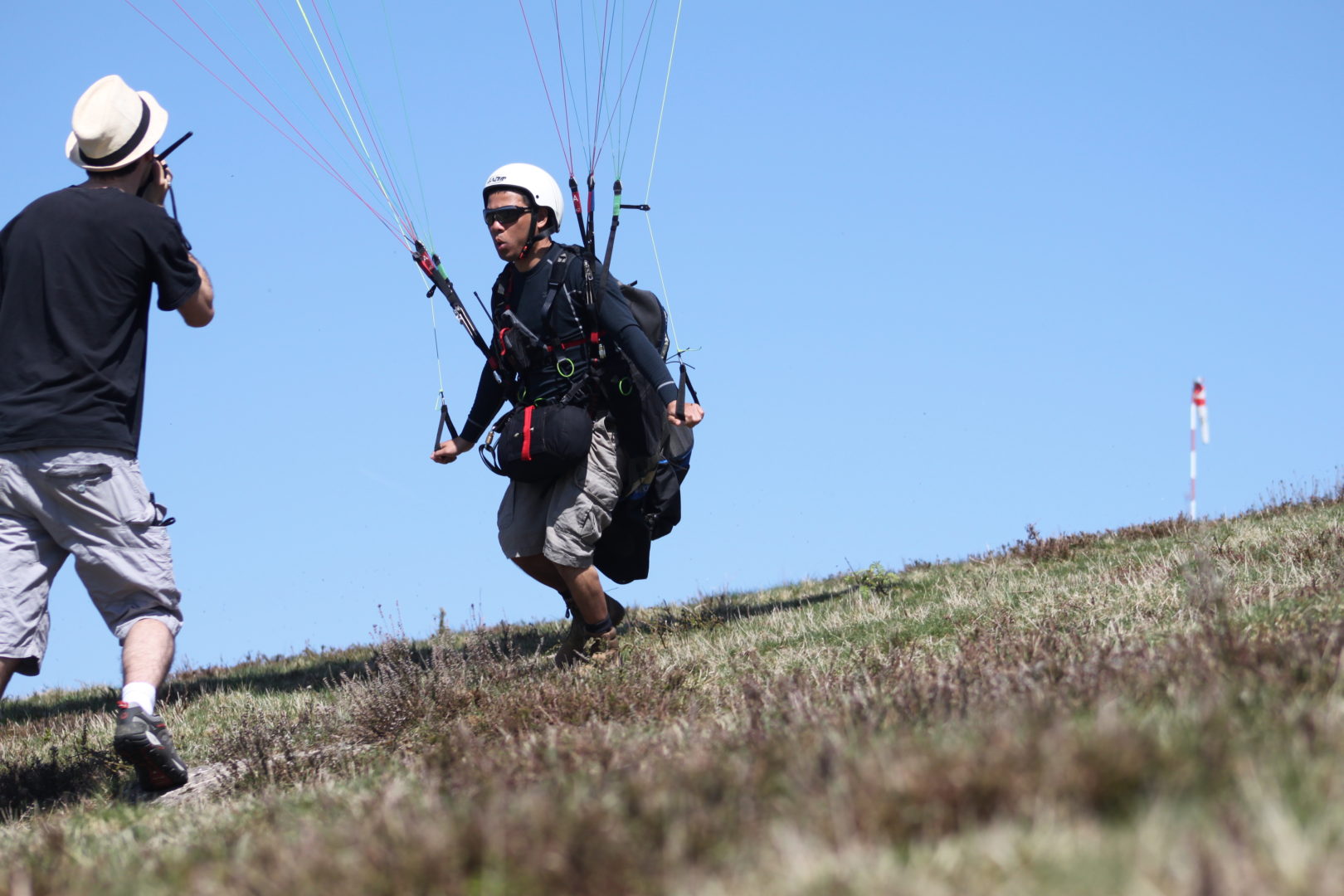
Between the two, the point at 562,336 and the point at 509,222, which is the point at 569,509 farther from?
the point at 509,222

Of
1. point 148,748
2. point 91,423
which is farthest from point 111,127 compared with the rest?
point 148,748

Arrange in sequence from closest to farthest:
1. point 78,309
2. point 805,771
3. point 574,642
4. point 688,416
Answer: point 805,771, point 78,309, point 688,416, point 574,642

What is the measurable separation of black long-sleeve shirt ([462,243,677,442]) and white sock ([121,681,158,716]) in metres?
2.85

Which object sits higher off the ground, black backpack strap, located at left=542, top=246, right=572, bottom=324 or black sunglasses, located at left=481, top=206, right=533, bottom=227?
black sunglasses, located at left=481, top=206, right=533, bottom=227

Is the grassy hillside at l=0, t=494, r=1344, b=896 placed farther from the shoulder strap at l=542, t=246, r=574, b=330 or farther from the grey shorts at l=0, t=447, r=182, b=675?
the shoulder strap at l=542, t=246, r=574, b=330

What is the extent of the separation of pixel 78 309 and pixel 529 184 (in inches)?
114

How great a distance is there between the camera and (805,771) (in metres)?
2.60

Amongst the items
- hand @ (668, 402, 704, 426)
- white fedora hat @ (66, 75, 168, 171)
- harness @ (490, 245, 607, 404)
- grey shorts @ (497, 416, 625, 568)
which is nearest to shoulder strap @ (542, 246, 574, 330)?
harness @ (490, 245, 607, 404)

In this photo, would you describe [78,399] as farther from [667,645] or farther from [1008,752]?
[1008,752]

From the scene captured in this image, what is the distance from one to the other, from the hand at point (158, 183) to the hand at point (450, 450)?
7.94ft

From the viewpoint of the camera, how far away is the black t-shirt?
496 cm

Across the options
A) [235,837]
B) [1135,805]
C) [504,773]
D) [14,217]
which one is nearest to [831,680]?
[504,773]

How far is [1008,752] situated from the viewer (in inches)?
89.6

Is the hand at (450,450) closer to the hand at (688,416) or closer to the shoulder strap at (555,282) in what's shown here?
the shoulder strap at (555,282)
